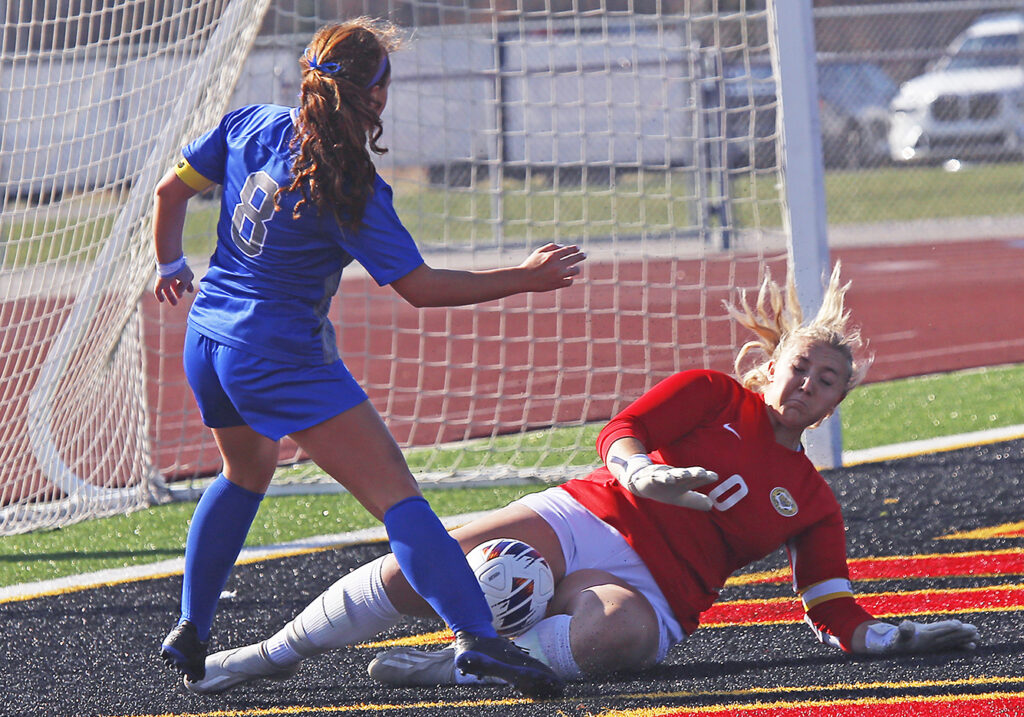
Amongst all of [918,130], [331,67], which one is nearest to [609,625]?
[331,67]

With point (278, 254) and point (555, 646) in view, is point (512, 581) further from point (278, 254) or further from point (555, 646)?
point (278, 254)

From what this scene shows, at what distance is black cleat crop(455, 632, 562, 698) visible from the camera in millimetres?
2645

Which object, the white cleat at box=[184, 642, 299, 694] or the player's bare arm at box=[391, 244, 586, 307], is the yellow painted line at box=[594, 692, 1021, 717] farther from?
the player's bare arm at box=[391, 244, 586, 307]

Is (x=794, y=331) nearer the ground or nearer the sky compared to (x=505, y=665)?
nearer the sky

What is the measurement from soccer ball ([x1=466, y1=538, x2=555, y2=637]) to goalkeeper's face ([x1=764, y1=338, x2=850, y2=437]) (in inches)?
27.0

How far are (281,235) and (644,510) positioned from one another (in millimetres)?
1073

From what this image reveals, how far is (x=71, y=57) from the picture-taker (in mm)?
5391

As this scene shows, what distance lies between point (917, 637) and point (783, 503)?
426 millimetres

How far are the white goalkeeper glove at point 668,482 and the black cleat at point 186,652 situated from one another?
106 centimetres

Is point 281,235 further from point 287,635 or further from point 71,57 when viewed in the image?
point 71,57

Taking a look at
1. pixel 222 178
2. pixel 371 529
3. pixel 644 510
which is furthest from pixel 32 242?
pixel 644 510

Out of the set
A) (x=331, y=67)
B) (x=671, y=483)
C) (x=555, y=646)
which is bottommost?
(x=555, y=646)

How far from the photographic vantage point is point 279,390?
279cm

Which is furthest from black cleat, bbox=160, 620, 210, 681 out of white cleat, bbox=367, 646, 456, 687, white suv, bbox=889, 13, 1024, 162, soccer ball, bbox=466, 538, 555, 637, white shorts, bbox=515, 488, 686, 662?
white suv, bbox=889, 13, 1024, 162
